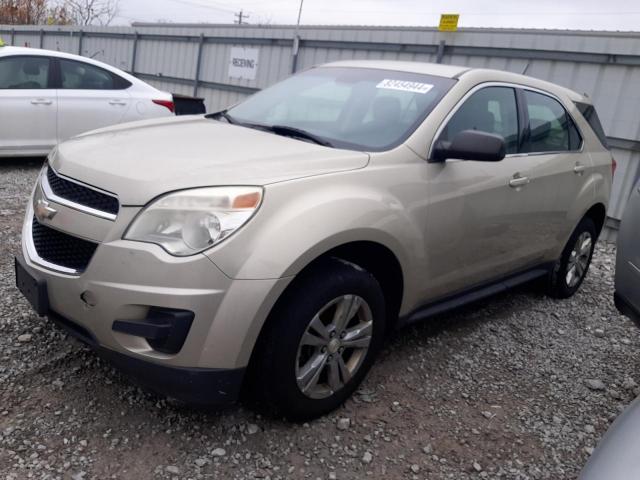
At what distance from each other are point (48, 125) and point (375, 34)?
202 inches

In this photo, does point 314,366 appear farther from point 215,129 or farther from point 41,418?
point 215,129

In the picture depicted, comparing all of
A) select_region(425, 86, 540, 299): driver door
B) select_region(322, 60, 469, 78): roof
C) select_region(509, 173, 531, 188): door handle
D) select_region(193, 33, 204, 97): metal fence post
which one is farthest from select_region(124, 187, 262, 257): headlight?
select_region(193, 33, 204, 97): metal fence post

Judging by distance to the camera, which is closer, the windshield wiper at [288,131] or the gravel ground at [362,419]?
the gravel ground at [362,419]

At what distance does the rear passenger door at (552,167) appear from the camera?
12.4 ft

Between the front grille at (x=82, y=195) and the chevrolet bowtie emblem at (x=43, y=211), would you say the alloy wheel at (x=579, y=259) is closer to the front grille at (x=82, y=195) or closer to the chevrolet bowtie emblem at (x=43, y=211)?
the front grille at (x=82, y=195)

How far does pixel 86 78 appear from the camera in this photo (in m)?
7.21

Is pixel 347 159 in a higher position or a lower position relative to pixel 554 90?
lower

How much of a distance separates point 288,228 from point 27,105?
222 inches

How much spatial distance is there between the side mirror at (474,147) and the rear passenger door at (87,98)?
551cm

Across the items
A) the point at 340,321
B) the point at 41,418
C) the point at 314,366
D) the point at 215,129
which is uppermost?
the point at 215,129

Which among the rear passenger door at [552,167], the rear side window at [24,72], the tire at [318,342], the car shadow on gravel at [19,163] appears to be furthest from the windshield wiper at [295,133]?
A: the car shadow on gravel at [19,163]

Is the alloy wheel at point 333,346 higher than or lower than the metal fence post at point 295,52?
lower

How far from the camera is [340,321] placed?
259 centimetres

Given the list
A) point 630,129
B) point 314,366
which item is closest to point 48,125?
point 314,366
